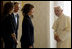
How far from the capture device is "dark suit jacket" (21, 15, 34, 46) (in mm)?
1094

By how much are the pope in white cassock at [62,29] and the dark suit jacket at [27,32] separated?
0.21m

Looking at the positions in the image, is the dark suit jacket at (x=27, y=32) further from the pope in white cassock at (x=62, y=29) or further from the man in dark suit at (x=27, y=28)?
the pope in white cassock at (x=62, y=29)

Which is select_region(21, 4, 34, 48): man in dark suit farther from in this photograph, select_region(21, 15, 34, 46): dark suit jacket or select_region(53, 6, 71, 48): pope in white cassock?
select_region(53, 6, 71, 48): pope in white cassock

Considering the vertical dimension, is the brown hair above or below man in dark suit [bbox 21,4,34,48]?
above

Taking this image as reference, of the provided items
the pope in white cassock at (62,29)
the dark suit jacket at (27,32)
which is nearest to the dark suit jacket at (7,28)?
the dark suit jacket at (27,32)

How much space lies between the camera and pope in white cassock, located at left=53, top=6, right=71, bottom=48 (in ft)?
3.75

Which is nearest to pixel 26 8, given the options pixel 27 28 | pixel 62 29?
pixel 27 28

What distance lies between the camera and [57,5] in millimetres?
1143

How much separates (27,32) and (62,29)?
32cm

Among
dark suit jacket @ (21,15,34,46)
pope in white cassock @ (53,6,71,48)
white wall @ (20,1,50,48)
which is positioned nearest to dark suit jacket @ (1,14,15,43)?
dark suit jacket @ (21,15,34,46)

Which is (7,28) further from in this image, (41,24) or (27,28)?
(41,24)

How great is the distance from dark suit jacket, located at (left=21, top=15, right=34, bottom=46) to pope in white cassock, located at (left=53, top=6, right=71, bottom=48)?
0.70 ft

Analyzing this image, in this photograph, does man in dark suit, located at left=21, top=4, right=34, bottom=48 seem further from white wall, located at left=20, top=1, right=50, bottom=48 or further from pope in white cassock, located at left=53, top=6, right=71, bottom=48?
pope in white cassock, located at left=53, top=6, right=71, bottom=48

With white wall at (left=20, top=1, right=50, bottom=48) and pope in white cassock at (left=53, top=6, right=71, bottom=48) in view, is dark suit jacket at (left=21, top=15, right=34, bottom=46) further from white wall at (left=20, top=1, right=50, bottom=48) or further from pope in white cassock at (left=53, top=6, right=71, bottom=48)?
pope in white cassock at (left=53, top=6, right=71, bottom=48)
